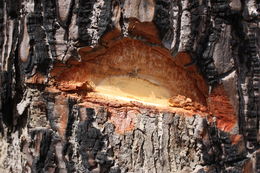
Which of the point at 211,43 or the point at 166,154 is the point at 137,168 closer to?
the point at 166,154

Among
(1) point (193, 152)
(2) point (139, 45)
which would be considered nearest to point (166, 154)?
(1) point (193, 152)

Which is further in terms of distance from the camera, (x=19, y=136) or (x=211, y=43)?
(x=19, y=136)

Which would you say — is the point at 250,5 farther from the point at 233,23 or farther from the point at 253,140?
the point at 253,140

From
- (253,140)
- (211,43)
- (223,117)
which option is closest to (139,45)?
(211,43)

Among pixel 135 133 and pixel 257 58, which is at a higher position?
pixel 257 58

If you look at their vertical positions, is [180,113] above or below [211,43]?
below

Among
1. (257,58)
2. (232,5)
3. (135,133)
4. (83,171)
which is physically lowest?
(83,171)
